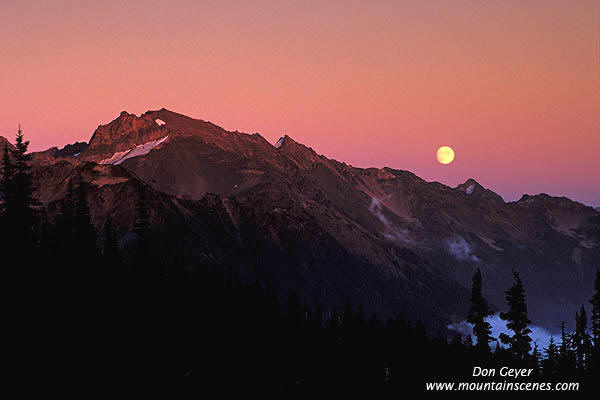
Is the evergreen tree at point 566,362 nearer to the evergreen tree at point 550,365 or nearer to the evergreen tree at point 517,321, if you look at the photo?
the evergreen tree at point 550,365

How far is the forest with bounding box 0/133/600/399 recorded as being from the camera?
5844 centimetres

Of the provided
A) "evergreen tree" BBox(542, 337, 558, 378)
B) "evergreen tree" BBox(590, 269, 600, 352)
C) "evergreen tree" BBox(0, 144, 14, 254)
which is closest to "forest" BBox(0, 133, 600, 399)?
"evergreen tree" BBox(0, 144, 14, 254)

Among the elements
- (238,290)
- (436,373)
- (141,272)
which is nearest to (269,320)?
(238,290)

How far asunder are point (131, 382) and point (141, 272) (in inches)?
1077

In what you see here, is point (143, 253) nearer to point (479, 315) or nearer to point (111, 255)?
point (111, 255)

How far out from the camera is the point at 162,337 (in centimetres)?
A: 7531

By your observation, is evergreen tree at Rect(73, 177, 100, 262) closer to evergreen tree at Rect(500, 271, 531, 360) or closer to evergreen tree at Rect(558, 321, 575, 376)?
evergreen tree at Rect(500, 271, 531, 360)

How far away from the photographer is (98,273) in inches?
2889

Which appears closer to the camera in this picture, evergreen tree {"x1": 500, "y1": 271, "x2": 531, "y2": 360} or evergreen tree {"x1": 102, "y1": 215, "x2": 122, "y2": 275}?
evergreen tree {"x1": 500, "y1": 271, "x2": 531, "y2": 360}

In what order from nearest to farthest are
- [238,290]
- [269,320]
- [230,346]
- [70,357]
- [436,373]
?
1. [70,357]
2. [230,346]
3. [436,373]
4. [269,320]
5. [238,290]

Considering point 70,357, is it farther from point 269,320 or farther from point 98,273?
point 269,320

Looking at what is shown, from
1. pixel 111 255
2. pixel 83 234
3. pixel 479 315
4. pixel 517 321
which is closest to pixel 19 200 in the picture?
pixel 83 234

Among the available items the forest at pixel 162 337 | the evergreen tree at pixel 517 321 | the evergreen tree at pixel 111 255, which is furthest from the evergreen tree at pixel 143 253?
the evergreen tree at pixel 517 321

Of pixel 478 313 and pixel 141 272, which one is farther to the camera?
pixel 141 272
